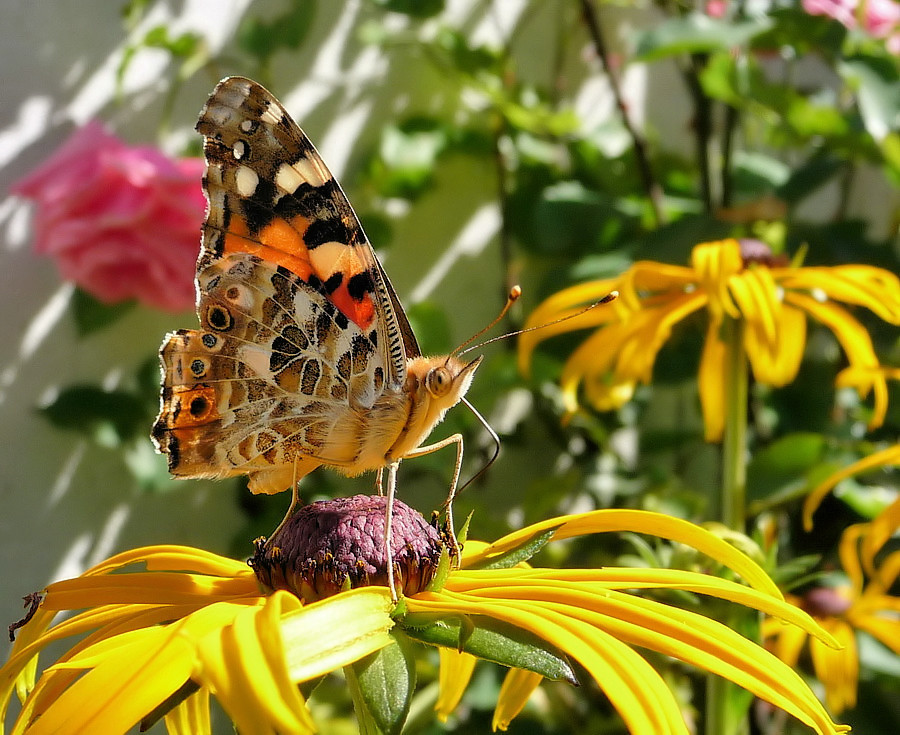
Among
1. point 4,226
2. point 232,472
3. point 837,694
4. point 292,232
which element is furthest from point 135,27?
point 837,694

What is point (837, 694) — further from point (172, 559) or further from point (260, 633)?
point (260, 633)

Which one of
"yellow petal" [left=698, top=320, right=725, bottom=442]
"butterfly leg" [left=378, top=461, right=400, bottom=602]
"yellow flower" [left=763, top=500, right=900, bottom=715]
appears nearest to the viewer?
"butterfly leg" [left=378, top=461, right=400, bottom=602]

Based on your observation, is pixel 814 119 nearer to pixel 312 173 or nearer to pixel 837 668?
pixel 837 668

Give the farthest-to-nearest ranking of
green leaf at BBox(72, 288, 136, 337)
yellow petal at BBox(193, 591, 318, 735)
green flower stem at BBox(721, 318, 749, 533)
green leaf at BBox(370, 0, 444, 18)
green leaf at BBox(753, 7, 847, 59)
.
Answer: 1. green leaf at BBox(370, 0, 444, 18)
2. green leaf at BBox(72, 288, 136, 337)
3. green leaf at BBox(753, 7, 847, 59)
4. green flower stem at BBox(721, 318, 749, 533)
5. yellow petal at BBox(193, 591, 318, 735)

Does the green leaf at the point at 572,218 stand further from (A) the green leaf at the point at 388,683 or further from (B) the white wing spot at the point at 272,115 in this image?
(A) the green leaf at the point at 388,683

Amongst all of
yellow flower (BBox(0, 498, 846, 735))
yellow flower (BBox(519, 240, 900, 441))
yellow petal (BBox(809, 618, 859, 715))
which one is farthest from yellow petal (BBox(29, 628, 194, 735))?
yellow petal (BBox(809, 618, 859, 715))

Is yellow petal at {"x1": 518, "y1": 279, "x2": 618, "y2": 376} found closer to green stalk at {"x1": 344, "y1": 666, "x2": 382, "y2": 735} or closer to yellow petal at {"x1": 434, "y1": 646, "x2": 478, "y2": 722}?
yellow petal at {"x1": 434, "y1": 646, "x2": 478, "y2": 722}
